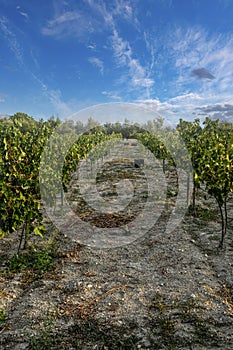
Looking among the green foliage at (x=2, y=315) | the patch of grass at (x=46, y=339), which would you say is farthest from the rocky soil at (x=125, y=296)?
the green foliage at (x=2, y=315)

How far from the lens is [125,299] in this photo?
6.31 metres

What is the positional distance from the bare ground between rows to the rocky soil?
18 millimetres

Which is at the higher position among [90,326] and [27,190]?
[27,190]

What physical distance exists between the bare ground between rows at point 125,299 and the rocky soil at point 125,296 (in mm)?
18

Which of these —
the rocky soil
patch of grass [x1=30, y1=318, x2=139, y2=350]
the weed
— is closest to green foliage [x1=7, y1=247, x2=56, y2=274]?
the weed

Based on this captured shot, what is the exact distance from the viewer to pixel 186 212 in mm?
13094

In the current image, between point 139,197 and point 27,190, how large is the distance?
856 centimetres

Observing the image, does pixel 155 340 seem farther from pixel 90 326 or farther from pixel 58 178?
pixel 58 178

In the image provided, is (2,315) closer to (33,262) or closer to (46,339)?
(46,339)


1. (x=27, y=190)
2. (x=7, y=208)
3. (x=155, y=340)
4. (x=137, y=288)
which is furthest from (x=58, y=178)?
(x=155, y=340)

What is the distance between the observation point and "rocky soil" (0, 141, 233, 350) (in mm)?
5020

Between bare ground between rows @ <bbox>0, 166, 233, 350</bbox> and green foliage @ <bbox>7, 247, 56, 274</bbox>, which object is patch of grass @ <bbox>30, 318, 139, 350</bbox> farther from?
green foliage @ <bbox>7, 247, 56, 274</bbox>

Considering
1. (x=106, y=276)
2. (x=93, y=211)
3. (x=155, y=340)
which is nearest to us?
(x=155, y=340)

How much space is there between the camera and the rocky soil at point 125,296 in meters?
5.02
